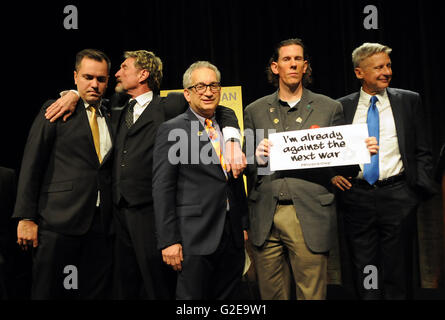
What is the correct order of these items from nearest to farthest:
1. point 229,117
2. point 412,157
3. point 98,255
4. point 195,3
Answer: point 229,117 → point 98,255 → point 412,157 → point 195,3

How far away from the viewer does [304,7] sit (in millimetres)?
4418

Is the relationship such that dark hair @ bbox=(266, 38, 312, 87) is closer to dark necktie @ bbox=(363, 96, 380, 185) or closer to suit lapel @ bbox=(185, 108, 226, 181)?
dark necktie @ bbox=(363, 96, 380, 185)

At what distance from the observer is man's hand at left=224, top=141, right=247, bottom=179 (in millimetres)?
2197

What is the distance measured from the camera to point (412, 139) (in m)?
2.84

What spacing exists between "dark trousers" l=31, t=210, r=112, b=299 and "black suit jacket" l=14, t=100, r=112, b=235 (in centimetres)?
6

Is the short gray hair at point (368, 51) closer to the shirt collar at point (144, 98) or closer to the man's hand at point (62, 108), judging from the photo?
the shirt collar at point (144, 98)

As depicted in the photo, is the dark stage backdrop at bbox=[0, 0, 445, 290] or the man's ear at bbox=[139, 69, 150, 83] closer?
the man's ear at bbox=[139, 69, 150, 83]

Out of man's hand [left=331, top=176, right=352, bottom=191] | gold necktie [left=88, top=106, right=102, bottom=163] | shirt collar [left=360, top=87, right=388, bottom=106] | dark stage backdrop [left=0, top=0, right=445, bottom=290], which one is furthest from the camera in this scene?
dark stage backdrop [left=0, top=0, right=445, bottom=290]

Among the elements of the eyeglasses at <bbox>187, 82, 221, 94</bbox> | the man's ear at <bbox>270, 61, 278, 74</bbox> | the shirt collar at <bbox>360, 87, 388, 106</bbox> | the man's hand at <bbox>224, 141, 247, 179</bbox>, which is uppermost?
the man's ear at <bbox>270, 61, 278, 74</bbox>

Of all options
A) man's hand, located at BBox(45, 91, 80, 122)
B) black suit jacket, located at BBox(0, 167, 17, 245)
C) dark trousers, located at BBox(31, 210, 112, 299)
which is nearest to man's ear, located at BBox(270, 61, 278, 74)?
man's hand, located at BBox(45, 91, 80, 122)

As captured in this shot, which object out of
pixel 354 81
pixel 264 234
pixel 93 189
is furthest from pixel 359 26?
pixel 93 189

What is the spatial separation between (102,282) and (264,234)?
1.07m

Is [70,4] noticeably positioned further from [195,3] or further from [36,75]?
[195,3]

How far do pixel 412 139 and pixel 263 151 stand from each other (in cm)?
114
